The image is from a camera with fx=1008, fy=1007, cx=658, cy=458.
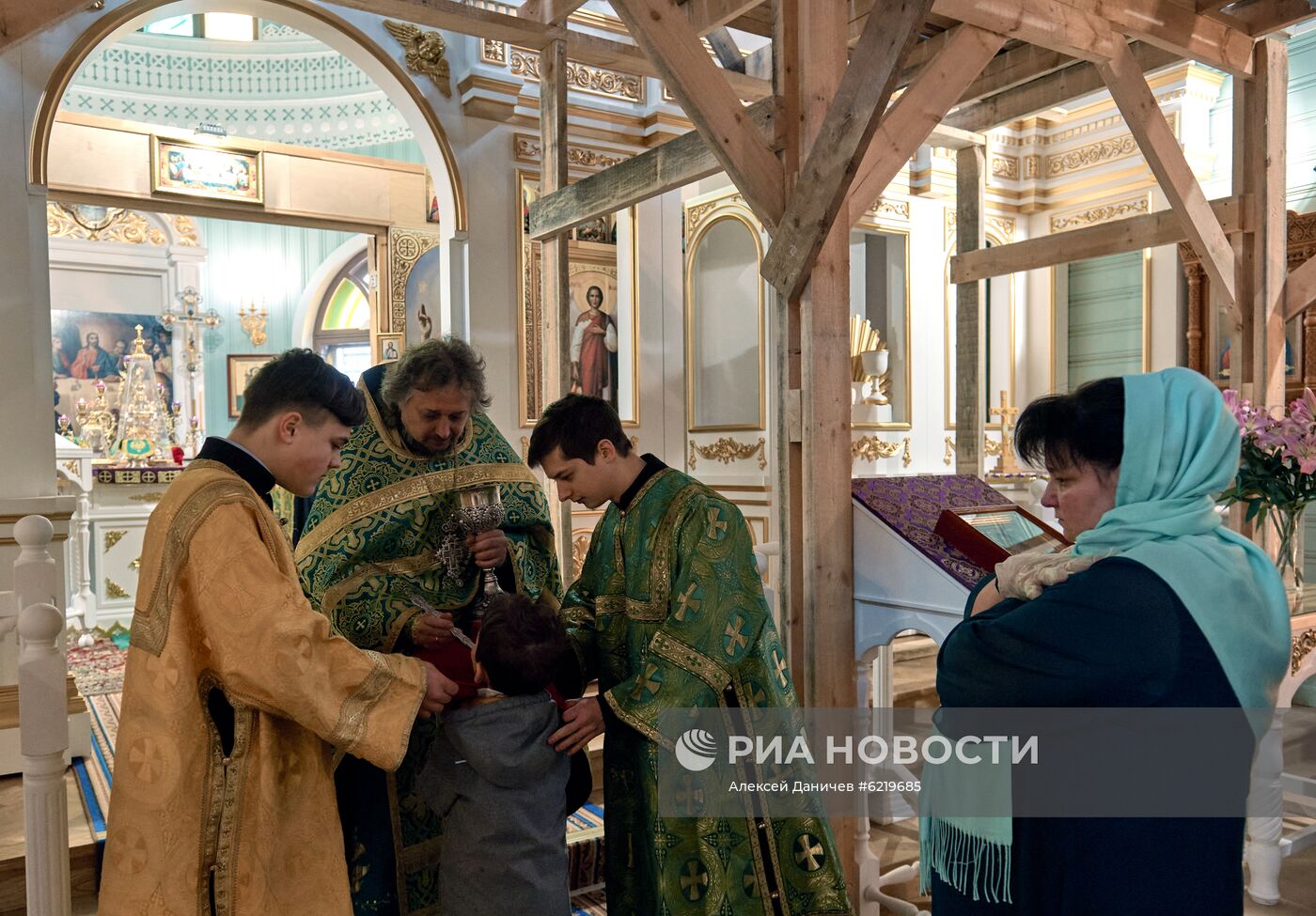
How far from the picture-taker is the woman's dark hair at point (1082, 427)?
5.34 feet

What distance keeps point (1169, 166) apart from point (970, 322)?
1554mm

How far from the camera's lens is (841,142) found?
2914 millimetres

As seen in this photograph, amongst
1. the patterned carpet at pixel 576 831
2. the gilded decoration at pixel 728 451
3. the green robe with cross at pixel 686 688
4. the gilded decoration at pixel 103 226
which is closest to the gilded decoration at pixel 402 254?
the gilded decoration at pixel 728 451

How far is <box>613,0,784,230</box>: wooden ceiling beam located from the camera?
319 centimetres

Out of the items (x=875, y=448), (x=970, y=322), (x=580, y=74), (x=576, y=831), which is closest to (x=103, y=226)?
(x=580, y=74)

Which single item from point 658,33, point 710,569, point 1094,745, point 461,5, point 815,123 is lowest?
point 1094,745

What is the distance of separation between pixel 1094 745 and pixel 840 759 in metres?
1.97

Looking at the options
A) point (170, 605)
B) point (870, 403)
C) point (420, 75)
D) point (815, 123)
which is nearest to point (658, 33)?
point (815, 123)

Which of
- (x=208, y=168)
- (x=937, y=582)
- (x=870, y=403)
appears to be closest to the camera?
(x=937, y=582)

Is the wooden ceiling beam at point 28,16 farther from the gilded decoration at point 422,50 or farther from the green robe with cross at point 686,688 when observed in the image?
the gilded decoration at point 422,50

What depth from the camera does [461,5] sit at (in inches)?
182

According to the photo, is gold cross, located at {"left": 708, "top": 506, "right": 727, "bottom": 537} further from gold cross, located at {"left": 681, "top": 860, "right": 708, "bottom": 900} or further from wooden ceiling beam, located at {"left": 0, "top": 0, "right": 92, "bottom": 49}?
wooden ceiling beam, located at {"left": 0, "top": 0, "right": 92, "bottom": 49}

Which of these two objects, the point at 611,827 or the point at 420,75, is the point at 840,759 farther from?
the point at 420,75

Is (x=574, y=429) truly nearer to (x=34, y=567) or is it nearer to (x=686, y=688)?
(x=686, y=688)
